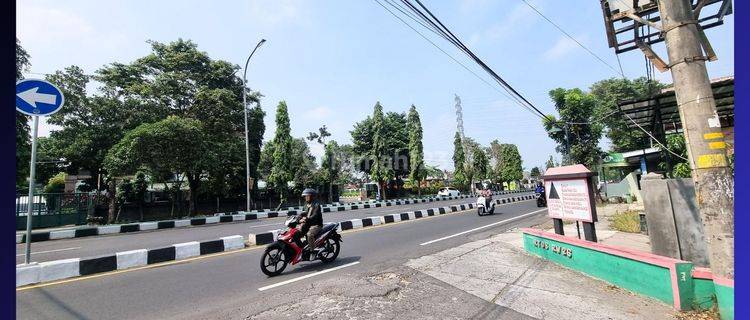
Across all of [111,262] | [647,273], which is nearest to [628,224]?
[647,273]

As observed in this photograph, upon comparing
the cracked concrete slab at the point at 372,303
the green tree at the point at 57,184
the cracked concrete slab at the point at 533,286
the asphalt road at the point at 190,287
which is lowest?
the cracked concrete slab at the point at 533,286

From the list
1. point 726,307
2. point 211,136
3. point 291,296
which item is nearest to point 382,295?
point 291,296

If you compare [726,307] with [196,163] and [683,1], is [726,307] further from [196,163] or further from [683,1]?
[196,163]

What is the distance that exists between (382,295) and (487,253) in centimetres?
413

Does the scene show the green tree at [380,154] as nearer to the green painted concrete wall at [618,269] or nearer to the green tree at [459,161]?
the green tree at [459,161]

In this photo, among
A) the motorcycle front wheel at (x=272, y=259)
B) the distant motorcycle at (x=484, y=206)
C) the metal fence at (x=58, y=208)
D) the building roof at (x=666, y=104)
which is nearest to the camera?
the motorcycle front wheel at (x=272, y=259)

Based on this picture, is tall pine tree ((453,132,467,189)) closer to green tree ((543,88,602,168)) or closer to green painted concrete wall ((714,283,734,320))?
green tree ((543,88,602,168))

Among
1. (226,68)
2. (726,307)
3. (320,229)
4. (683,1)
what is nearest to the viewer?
(726,307)

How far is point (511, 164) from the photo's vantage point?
71.8 meters

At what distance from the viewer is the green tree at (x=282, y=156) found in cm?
3139

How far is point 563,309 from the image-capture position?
4.72 metres

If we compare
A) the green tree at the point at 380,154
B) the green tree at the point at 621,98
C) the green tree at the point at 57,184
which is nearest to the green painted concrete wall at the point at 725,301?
the green tree at the point at 621,98

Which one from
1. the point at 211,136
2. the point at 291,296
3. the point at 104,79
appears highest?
the point at 104,79

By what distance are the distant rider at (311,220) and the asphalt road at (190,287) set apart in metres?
0.59
